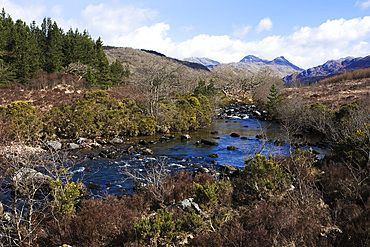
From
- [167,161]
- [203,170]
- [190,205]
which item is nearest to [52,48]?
[167,161]

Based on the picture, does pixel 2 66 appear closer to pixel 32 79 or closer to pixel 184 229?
pixel 32 79

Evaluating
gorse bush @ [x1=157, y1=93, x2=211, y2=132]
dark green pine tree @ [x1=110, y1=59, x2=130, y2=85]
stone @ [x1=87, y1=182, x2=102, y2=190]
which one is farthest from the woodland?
dark green pine tree @ [x1=110, y1=59, x2=130, y2=85]

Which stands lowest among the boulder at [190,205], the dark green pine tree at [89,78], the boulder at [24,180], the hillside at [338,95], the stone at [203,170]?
the stone at [203,170]

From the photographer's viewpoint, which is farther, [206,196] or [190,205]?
[206,196]

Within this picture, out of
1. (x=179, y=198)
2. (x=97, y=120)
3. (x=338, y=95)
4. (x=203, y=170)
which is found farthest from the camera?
(x=338, y=95)

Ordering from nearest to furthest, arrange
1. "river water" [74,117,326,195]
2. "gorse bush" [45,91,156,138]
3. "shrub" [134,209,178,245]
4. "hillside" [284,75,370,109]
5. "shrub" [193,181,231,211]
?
1. "shrub" [134,209,178,245]
2. "shrub" [193,181,231,211]
3. "river water" [74,117,326,195]
4. "gorse bush" [45,91,156,138]
5. "hillside" [284,75,370,109]

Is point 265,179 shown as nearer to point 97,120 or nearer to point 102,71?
point 97,120

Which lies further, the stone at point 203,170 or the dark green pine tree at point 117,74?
the dark green pine tree at point 117,74

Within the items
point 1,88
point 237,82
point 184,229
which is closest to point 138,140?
point 184,229

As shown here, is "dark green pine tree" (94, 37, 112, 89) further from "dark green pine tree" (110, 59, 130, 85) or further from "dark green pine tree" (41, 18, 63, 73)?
"dark green pine tree" (41, 18, 63, 73)

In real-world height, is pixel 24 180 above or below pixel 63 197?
above

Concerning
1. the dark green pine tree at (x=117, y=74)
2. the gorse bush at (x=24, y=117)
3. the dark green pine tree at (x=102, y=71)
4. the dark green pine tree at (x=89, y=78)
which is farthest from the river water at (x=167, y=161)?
the dark green pine tree at (x=117, y=74)

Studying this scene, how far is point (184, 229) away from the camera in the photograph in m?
5.83

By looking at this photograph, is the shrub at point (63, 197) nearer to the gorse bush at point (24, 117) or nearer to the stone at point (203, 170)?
the stone at point (203, 170)
